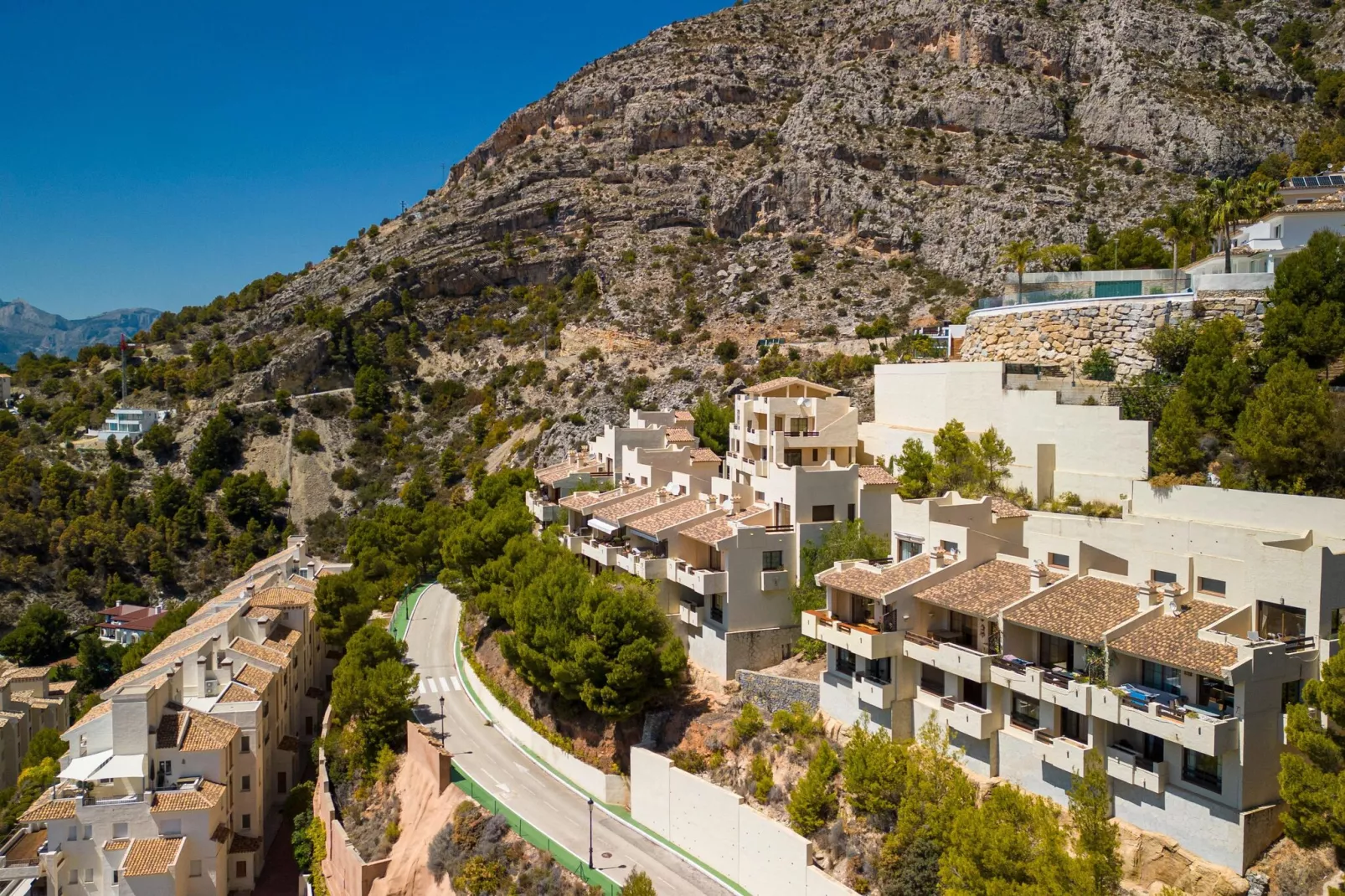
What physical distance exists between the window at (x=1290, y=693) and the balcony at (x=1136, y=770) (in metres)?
2.64

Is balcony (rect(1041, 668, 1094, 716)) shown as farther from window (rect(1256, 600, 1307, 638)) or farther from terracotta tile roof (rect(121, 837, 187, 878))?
terracotta tile roof (rect(121, 837, 187, 878))

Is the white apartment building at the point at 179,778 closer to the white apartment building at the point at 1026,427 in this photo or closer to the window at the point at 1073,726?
the white apartment building at the point at 1026,427

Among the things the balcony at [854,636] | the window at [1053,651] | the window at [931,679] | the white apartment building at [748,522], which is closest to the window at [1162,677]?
the window at [1053,651]

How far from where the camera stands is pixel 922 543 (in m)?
30.4

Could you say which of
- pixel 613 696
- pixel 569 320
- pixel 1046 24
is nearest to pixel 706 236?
pixel 569 320

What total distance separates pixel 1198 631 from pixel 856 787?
8443 millimetres

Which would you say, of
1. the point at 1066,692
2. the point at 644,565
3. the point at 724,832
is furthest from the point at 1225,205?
the point at 724,832

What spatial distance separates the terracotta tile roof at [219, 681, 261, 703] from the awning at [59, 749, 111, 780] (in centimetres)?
→ 458

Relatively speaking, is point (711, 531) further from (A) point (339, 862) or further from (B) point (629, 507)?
(A) point (339, 862)

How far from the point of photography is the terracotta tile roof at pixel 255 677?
39875mm

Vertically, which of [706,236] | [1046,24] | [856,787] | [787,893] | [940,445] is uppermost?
[1046,24]

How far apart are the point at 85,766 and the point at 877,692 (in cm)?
2655

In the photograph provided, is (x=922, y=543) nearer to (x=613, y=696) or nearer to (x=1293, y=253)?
(x=613, y=696)

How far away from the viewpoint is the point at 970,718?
80.2 feet
